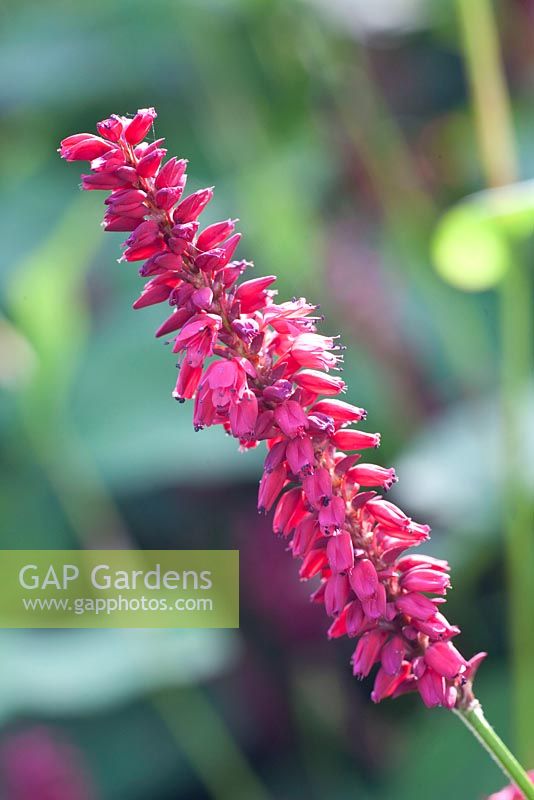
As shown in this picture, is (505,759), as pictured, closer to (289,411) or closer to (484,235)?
(289,411)

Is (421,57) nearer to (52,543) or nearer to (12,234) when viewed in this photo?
(12,234)

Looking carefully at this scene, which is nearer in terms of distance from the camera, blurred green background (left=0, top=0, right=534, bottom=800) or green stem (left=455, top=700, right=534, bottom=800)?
green stem (left=455, top=700, right=534, bottom=800)

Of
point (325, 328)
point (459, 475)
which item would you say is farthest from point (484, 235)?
point (325, 328)

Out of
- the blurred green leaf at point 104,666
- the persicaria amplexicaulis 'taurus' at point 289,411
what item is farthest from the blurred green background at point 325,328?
the persicaria amplexicaulis 'taurus' at point 289,411

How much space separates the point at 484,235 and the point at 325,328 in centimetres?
68

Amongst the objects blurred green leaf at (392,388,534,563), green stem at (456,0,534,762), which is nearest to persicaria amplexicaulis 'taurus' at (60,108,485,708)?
green stem at (456,0,534,762)

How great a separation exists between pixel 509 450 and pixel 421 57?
1247mm

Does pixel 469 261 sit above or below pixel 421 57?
below

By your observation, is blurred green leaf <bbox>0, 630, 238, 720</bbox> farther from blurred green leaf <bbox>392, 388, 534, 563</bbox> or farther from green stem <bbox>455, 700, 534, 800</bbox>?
green stem <bbox>455, 700, 534, 800</bbox>

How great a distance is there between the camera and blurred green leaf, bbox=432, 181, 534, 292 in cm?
82

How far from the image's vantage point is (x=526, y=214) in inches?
31.6

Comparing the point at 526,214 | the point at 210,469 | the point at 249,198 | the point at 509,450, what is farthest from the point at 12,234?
the point at 526,214

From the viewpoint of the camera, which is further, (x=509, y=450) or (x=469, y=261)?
(x=509, y=450)

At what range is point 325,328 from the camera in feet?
5.29
